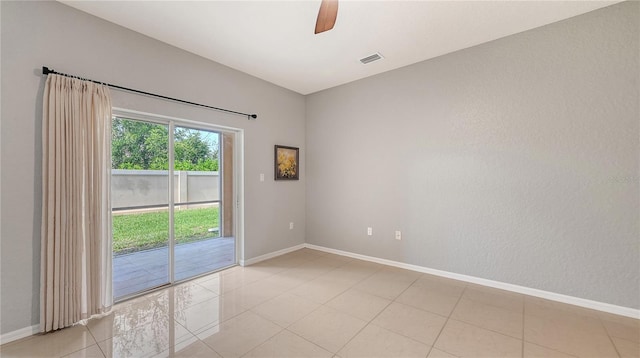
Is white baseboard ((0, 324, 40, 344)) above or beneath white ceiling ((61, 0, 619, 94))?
beneath

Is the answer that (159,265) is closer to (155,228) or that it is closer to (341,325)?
(155,228)

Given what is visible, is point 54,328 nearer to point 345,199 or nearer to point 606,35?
point 345,199

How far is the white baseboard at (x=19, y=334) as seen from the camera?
81.4 inches

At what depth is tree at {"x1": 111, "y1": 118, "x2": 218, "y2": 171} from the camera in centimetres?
283

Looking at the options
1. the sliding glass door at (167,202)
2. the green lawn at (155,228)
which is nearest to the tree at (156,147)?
the sliding glass door at (167,202)

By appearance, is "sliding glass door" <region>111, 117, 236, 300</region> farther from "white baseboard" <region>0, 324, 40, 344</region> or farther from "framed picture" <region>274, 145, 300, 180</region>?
"framed picture" <region>274, 145, 300, 180</region>

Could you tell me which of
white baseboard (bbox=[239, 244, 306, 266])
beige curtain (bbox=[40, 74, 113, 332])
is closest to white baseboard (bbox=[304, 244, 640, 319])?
white baseboard (bbox=[239, 244, 306, 266])

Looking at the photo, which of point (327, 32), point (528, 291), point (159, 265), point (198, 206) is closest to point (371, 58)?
point (327, 32)

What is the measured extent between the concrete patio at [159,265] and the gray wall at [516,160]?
7.81 ft

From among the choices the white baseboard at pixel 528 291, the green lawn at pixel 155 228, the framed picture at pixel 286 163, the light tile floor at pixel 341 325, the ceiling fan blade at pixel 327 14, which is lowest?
the light tile floor at pixel 341 325

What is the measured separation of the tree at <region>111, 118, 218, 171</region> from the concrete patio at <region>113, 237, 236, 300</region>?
1104 mm

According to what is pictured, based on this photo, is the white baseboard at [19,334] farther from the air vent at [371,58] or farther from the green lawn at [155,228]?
the air vent at [371,58]

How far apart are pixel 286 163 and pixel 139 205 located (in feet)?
7.66

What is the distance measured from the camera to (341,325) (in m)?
2.33
